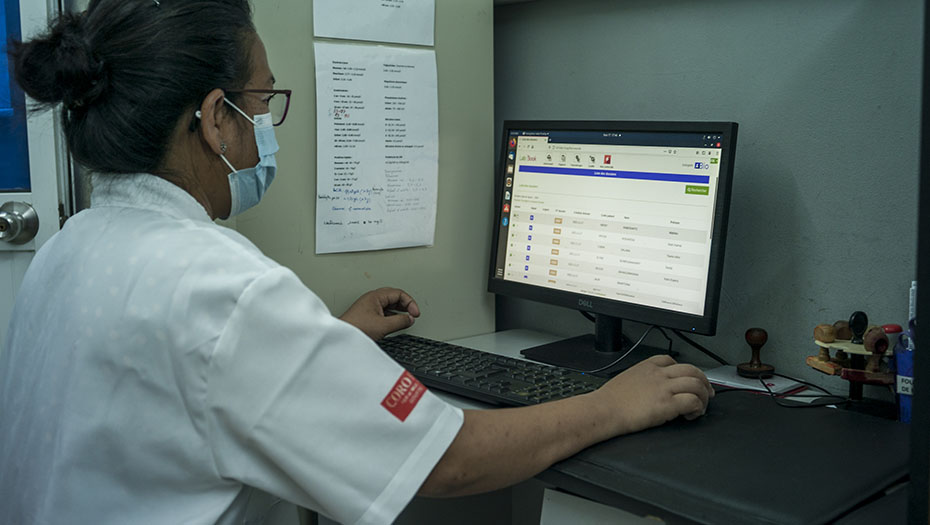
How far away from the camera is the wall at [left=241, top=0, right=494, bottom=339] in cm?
132

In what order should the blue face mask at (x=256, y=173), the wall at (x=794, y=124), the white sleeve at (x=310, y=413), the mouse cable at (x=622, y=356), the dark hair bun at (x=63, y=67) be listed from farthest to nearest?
the mouse cable at (x=622, y=356) → the wall at (x=794, y=124) → the blue face mask at (x=256, y=173) → the dark hair bun at (x=63, y=67) → the white sleeve at (x=310, y=413)

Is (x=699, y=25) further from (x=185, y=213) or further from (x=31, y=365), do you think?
(x=31, y=365)

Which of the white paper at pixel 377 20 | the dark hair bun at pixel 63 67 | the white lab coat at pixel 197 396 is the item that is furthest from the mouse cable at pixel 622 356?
the dark hair bun at pixel 63 67

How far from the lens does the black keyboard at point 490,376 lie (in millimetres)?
1047

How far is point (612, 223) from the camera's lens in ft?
4.33

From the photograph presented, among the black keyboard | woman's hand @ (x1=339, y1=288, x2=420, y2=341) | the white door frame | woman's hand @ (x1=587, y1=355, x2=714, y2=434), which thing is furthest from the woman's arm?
the white door frame

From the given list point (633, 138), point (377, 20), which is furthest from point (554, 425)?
point (377, 20)

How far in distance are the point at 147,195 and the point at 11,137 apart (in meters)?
0.76

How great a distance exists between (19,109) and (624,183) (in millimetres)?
1056

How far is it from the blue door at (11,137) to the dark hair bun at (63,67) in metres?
0.59

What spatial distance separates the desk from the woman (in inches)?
1.4

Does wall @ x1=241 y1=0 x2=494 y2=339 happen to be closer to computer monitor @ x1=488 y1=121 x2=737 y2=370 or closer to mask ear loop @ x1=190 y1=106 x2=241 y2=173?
computer monitor @ x1=488 y1=121 x2=737 y2=370

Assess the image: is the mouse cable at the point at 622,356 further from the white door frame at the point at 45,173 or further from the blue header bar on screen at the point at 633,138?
the white door frame at the point at 45,173

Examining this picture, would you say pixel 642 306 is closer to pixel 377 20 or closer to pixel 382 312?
pixel 382 312
